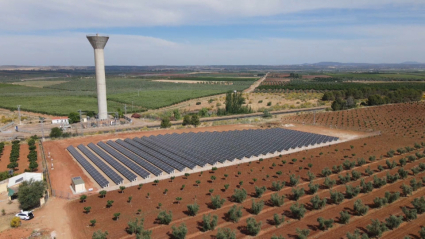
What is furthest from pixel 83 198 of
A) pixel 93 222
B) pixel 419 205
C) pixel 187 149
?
pixel 419 205

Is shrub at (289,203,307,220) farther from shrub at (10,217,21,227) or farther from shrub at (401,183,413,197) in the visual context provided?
shrub at (10,217,21,227)

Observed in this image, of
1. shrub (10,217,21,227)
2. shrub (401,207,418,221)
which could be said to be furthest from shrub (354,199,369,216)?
shrub (10,217,21,227)

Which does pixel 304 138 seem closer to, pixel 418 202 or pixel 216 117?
pixel 418 202

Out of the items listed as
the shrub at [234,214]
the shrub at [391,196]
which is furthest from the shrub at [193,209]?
the shrub at [391,196]

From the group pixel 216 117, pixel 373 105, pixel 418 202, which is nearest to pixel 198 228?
pixel 418 202

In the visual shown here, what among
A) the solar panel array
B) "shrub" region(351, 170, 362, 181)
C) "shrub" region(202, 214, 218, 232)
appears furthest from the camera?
the solar panel array

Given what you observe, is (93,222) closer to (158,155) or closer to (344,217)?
(158,155)
